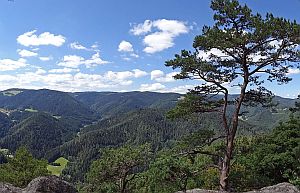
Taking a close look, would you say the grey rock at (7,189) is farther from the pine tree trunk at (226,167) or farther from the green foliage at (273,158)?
the green foliage at (273,158)

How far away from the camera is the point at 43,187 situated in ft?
55.0

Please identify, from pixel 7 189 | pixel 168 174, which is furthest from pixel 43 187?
pixel 168 174

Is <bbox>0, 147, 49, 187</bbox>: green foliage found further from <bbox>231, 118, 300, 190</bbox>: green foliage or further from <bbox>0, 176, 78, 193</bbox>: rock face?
<bbox>0, 176, 78, 193</bbox>: rock face

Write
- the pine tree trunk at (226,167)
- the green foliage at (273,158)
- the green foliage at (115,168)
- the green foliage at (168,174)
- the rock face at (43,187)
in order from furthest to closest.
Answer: the green foliage at (115,168) < the green foliage at (273,158) < the pine tree trunk at (226,167) < the green foliage at (168,174) < the rock face at (43,187)

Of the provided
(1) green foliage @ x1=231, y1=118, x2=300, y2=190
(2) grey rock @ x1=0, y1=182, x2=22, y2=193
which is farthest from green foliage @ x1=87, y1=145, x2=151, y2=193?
(2) grey rock @ x1=0, y1=182, x2=22, y2=193

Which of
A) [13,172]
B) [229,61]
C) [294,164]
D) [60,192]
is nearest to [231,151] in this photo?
[229,61]

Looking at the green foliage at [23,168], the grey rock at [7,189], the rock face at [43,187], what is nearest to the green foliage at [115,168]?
the rock face at [43,187]

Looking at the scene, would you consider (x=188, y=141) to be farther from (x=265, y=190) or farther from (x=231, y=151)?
(x=265, y=190)

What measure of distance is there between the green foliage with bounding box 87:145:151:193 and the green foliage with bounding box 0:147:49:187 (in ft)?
81.5

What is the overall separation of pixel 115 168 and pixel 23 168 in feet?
98.9

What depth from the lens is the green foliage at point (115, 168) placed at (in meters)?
29.2

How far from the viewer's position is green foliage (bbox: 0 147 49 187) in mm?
50469

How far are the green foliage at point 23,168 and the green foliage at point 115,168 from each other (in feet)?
81.5

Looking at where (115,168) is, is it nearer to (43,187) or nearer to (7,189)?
(43,187)
